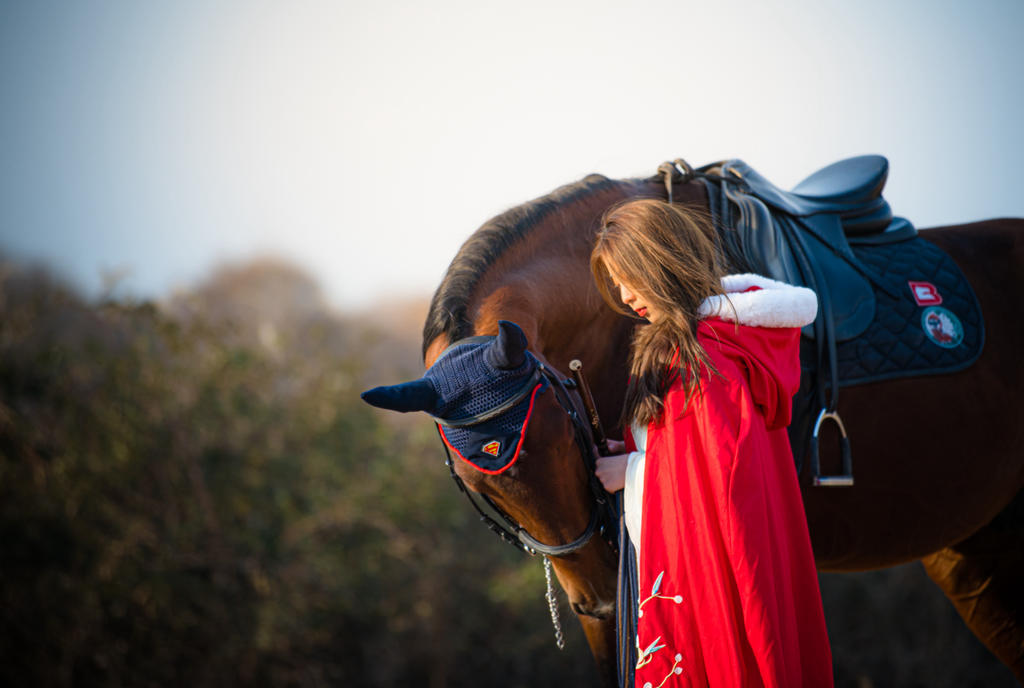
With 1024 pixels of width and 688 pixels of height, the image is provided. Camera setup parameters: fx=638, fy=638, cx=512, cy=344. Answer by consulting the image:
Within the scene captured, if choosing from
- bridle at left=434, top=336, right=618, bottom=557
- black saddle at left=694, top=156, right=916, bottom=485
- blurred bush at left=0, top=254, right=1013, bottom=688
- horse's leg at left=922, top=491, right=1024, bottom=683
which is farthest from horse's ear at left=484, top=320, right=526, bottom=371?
blurred bush at left=0, top=254, right=1013, bottom=688

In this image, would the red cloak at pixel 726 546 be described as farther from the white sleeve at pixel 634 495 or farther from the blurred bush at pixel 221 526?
the blurred bush at pixel 221 526

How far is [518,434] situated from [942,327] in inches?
61.0

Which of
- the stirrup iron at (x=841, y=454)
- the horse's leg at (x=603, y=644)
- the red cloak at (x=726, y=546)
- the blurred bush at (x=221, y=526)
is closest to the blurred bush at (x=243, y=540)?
the blurred bush at (x=221, y=526)

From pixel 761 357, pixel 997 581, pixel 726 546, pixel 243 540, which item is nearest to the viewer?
pixel 726 546

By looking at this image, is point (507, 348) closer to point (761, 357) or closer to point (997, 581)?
point (761, 357)

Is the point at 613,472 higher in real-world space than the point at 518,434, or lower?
lower

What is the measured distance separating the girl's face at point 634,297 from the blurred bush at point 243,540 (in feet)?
13.0

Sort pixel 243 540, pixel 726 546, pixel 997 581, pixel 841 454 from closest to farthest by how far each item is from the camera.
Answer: pixel 726 546
pixel 841 454
pixel 997 581
pixel 243 540

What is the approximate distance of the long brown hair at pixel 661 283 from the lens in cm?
154

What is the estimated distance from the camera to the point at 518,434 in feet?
4.86

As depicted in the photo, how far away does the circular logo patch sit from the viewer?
2.07m

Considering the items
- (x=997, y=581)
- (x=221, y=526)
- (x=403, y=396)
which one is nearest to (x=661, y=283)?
(x=403, y=396)

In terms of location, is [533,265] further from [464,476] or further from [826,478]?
[826,478]

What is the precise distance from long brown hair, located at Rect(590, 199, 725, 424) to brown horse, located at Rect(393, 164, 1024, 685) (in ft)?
0.74
